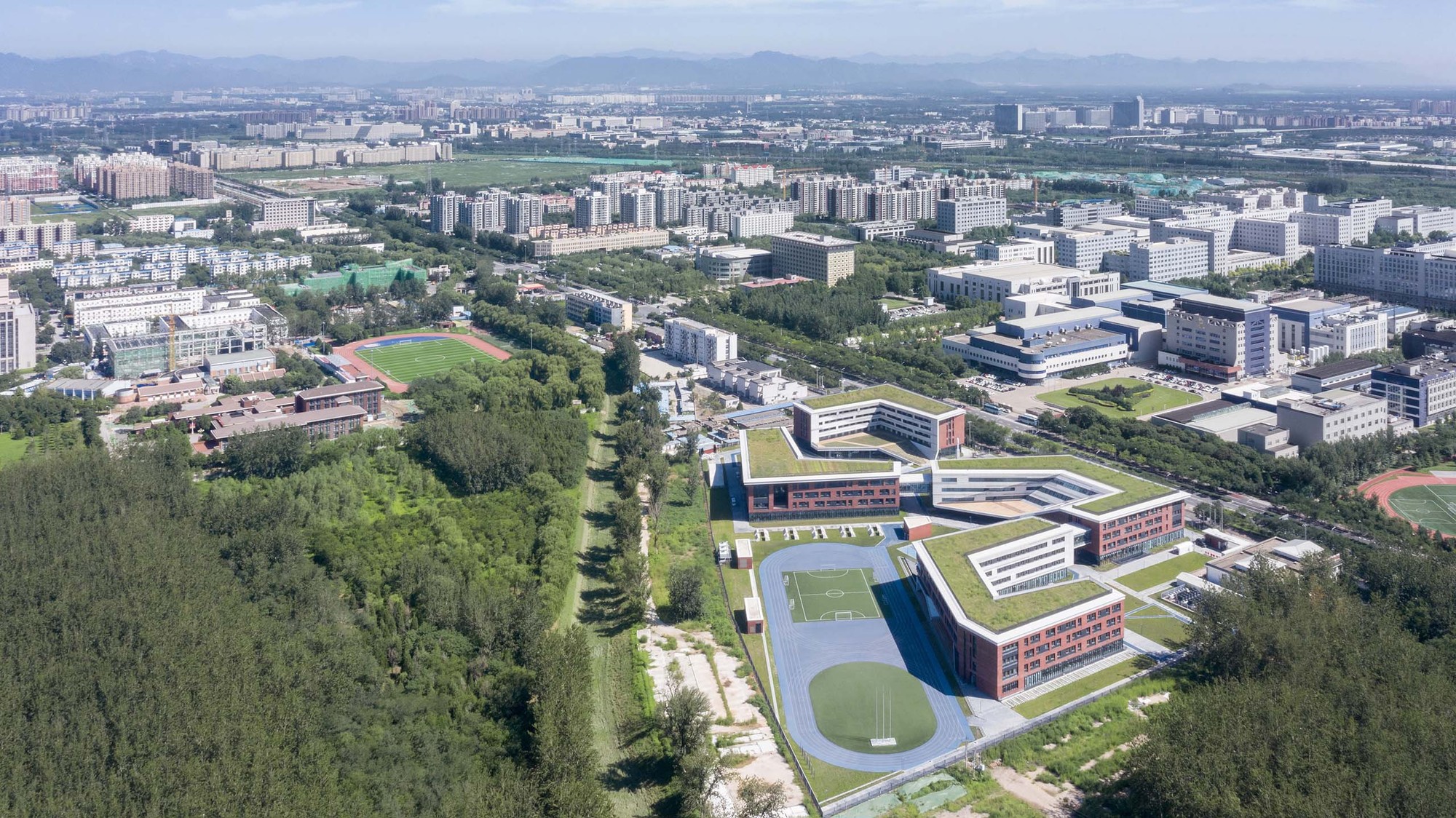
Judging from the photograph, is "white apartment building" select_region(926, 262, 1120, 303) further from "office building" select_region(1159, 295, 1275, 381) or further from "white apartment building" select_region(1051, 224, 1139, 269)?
"office building" select_region(1159, 295, 1275, 381)

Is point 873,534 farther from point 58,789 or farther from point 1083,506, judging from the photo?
point 58,789

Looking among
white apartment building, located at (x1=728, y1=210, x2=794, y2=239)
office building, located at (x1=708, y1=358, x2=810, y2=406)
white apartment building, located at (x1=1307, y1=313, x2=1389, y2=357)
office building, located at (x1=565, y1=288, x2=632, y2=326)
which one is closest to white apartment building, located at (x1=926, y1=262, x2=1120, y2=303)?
white apartment building, located at (x1=1307, y1=313, x2=1389, y2=357)

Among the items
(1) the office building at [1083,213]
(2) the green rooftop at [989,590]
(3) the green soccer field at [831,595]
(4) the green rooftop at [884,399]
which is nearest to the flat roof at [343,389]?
(4) the green rooftop at [884,399]

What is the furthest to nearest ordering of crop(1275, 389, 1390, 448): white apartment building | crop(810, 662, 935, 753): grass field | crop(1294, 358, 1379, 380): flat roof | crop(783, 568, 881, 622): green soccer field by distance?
crop(1294, 358, 1379, 380): flat roof < crop(1275, 389, 1390, 448): white apartment building < crop(783, 568, 881, 622): green soccer field < crop(810, 662, 935, 753): grass field

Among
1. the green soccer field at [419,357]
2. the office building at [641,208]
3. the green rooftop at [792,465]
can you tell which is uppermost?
the office building at [641,208]

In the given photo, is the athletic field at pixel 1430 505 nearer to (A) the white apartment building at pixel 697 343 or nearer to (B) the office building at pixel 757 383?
(B) the office building at pixel 757 383
